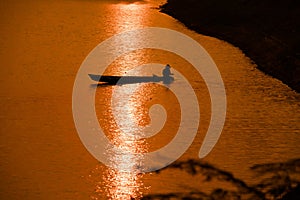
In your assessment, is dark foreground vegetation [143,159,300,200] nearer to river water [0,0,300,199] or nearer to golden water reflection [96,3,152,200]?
river water [0,0,300,199]

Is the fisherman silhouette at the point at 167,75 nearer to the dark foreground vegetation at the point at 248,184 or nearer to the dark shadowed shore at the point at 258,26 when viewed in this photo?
the dark shadowed shore at the point at 258,26

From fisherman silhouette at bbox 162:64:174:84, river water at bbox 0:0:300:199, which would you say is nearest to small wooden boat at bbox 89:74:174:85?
fisherman silhouette at bbox 162:64:174:84

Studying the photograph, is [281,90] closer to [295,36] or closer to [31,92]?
[295,36]

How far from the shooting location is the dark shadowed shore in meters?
25.5

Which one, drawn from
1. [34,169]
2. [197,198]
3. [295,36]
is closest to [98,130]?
[34,169]

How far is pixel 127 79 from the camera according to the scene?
23016mm

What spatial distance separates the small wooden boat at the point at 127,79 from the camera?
74.1ft

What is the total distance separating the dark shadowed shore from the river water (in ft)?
2.55

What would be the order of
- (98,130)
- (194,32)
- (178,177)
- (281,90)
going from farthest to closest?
(194,32) → (281,90) → (98,130) → (178,177)

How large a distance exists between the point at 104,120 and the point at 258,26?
16796 mm

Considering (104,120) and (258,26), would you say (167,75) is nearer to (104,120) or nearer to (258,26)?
(104,120)

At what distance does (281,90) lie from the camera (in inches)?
875

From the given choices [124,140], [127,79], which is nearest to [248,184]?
[124,140]

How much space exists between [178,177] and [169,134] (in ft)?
10.8
